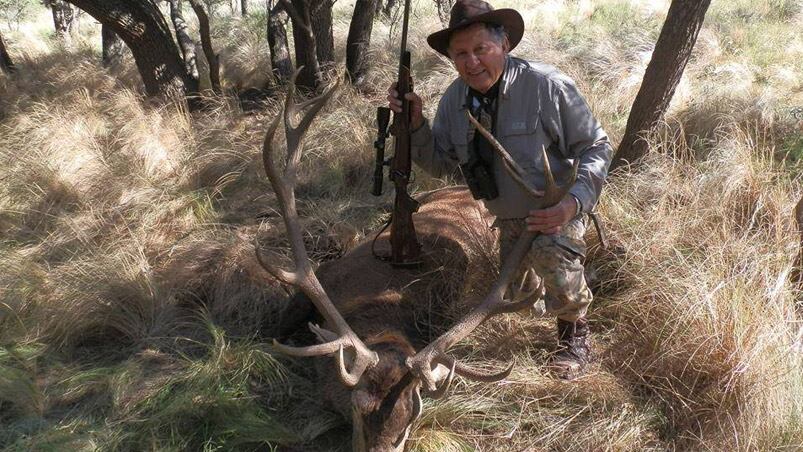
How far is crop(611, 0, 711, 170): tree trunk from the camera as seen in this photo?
3.72 m

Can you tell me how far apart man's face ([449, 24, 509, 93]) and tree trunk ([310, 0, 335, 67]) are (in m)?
4.09

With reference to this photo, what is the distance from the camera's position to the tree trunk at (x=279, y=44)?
7.04 metres

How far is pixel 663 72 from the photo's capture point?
12.9ft

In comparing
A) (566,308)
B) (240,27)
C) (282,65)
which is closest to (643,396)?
(566,308)

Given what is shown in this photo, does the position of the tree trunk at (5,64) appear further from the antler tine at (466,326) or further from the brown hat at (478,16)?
the antler tine at (466,326)

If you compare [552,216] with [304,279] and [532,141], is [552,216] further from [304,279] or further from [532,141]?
[304,279]

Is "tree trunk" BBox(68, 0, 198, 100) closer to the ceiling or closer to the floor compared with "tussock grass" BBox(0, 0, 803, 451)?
closer to the ceiling

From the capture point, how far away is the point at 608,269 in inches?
139

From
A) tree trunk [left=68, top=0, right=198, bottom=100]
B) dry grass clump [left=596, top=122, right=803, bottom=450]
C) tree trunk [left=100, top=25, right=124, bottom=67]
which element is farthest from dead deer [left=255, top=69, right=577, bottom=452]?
tree trunk [left=100, top=25, right=124, bottom=67]

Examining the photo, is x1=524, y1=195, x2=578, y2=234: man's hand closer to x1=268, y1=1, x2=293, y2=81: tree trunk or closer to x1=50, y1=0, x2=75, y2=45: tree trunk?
x1=268, y1=1, x2=293, y2=81: tree trunk

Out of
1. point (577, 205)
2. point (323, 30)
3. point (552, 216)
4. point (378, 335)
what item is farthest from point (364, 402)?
point (323, 30)

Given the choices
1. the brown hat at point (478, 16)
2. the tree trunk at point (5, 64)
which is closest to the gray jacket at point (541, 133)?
the brown hat at point (478, 16)

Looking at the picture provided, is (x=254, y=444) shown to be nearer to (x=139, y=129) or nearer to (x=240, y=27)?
(x=139, y=129)

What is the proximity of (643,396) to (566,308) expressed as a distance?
54 centimetres
